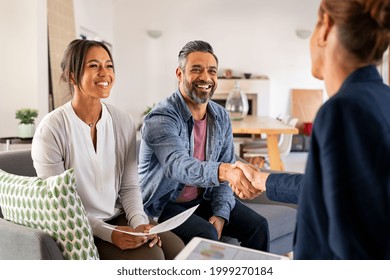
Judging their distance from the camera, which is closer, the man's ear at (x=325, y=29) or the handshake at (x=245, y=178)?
the man's ear at (x=325, y=29)

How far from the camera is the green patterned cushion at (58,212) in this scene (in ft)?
4.28

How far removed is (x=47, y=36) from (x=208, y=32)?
397 cm

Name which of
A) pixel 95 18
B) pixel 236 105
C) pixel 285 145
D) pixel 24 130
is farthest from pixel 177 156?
pixel 95 18

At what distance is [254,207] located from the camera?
2367 millimetres

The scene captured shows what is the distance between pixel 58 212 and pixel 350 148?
866 millimetres

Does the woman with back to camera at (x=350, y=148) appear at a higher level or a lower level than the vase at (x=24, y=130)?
higher

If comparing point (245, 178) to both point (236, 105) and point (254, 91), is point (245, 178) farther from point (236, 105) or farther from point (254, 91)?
point (254, 91)

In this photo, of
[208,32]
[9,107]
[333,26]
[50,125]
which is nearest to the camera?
[333,26]

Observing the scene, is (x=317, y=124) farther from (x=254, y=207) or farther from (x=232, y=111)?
(x=232, y=111)

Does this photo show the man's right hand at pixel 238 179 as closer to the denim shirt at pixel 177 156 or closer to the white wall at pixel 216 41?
the denim shirt at pixel 177 156

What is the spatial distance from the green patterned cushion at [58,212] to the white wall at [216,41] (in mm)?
7046

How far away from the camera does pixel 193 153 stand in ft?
6.22

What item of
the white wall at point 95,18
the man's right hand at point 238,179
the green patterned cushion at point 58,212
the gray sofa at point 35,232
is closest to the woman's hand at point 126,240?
the green patterned cushion at point 58,212

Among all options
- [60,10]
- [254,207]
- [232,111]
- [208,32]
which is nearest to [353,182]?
[254,207]
